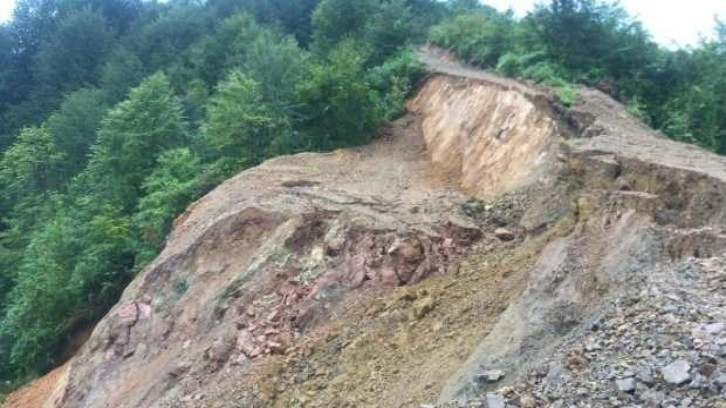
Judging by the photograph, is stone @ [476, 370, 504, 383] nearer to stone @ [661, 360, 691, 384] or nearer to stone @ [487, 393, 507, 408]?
stone @ [487, 393, 507, 408]

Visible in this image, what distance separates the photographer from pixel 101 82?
43031mm

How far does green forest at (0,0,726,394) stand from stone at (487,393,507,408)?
1020 cm

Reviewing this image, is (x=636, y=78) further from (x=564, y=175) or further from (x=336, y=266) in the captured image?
(x=336, y=266)

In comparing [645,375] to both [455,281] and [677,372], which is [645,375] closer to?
[677,372]

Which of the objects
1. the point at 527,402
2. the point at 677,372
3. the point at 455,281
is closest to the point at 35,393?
the point at 455,281

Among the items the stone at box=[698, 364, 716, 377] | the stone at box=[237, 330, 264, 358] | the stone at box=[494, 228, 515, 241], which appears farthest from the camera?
the stone at box=[494, 228, 515, 241]

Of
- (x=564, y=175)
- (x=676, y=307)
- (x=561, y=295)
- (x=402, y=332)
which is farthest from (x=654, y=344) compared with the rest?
(x=564, y=175)

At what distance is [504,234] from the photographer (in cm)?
1306

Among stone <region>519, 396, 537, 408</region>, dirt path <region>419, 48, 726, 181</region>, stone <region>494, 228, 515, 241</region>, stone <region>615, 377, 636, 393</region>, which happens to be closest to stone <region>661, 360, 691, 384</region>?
stone <region>615, 377, 636, 393</region>

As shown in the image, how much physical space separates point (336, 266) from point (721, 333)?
23.1 ft

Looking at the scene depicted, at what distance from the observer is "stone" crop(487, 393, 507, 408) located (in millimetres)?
7512

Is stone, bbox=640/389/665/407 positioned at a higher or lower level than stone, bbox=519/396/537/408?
higher

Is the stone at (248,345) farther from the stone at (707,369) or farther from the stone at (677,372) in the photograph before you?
the stone at (707,369)

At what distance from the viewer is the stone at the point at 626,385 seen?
7.00 metres
